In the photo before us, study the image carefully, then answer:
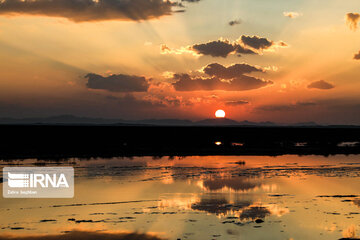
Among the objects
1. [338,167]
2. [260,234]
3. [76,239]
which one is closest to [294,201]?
[260,234]

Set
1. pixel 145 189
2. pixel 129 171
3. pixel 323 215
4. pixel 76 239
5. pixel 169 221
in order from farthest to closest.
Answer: pixel 129 171, pixel 145 189, pixel 323 215, pixel 169 221, pixel 76 239

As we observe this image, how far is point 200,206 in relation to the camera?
59.7ft

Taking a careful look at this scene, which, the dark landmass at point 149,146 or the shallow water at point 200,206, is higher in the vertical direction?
the dark landmass at point 149,146

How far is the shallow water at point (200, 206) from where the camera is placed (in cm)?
1451

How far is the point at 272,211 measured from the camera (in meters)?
17.3

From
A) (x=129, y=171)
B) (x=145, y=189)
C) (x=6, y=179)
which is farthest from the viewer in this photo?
(x=129, y=171)

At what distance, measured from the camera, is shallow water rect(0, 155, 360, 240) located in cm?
1451

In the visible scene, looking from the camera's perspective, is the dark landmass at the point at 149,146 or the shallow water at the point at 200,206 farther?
the dark landmass at the point at 149,146

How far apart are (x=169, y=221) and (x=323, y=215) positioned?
6.82 m

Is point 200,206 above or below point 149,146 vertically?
below

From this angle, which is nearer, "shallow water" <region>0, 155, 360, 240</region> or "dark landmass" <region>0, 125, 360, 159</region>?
"shallow water" <region>0, 155, 360, 240</region>

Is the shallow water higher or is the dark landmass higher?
the dark landmass

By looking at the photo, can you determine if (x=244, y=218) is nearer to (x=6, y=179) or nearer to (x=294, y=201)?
(x=294, y=201)

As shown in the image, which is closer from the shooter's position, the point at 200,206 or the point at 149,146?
the point at 200,206
